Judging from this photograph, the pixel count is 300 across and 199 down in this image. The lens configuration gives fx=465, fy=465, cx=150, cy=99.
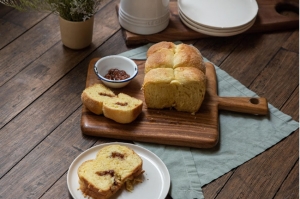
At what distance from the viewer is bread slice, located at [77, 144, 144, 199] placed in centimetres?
116

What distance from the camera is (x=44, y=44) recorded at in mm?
1683

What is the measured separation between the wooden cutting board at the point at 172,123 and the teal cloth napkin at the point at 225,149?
Result: 0.08ft

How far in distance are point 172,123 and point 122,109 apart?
0.16m

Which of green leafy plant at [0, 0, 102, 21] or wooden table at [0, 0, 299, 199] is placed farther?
green leafy plant at [0, 0, 102, 21]

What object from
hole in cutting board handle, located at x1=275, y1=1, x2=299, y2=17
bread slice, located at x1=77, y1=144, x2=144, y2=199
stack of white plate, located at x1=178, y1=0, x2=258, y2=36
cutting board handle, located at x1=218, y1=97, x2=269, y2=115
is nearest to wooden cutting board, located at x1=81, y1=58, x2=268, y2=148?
cutting board handle, located at x1=218, y1=97, x2=269, y2=115

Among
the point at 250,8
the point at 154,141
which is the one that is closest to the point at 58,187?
the point at 154,141

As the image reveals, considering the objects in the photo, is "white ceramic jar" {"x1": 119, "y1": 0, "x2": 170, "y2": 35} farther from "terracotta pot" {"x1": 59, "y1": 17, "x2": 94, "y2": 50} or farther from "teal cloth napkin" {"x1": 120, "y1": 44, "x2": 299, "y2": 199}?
"teal cloth napkin" {"x1": 120, "y1": 44, "x2": 299, "y2": 199}

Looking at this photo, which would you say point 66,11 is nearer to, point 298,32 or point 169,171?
point 169,171

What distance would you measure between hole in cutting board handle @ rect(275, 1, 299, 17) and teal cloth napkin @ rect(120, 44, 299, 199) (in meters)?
0.57

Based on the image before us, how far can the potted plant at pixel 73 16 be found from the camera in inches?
60.0

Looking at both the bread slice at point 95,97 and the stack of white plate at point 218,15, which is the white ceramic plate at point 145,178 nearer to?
the bread slice at point 95,97

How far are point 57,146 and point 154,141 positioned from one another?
28 cm

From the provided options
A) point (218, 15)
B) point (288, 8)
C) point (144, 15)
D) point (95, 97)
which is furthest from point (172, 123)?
point (288, 8)

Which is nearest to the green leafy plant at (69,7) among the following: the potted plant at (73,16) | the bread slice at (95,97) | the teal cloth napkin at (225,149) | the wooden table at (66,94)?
the potted plant at (73,16)
